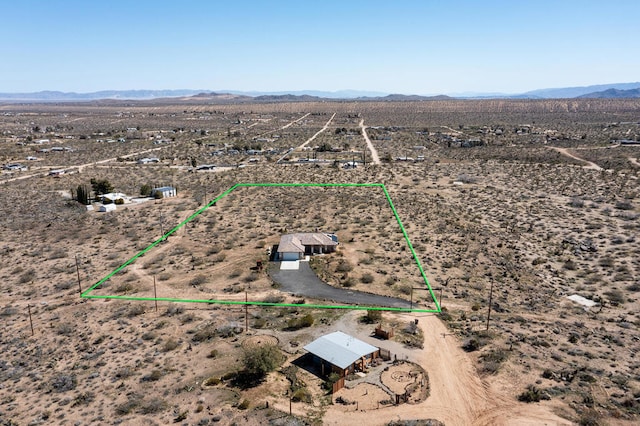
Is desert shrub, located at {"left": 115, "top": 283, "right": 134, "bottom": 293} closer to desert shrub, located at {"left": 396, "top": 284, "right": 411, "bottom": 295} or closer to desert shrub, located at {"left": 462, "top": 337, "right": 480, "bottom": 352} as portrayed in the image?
desert shrub, located at {"left": 396, "top": 284, "right": 411, "bottom": 295}

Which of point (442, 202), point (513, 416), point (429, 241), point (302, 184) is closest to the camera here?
point (513, 416)

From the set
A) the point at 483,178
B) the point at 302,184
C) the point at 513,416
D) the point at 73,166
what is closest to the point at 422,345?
the point at 513,416

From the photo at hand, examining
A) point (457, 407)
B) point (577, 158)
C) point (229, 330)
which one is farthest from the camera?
point (577, 158)

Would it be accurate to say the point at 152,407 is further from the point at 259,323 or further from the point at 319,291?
the point at 319,291

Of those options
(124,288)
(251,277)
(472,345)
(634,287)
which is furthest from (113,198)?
(634,287)

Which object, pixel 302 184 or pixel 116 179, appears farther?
pixel 116 179

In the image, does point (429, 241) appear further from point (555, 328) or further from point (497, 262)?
point (555, 328)

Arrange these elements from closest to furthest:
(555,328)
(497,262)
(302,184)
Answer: (555,328) < (497,262) < (302,184)
